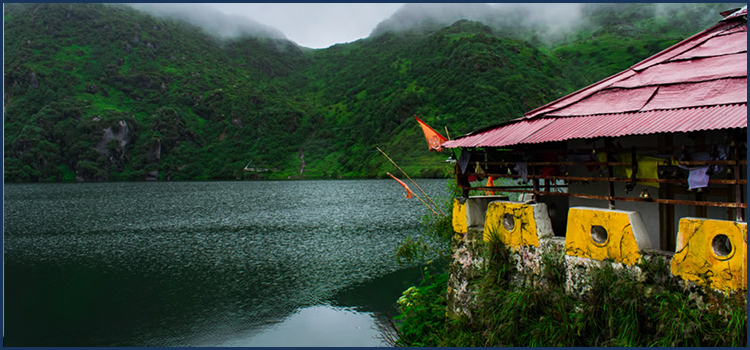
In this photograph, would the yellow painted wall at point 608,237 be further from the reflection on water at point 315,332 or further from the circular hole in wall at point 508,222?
the reflection on water at point 315,332

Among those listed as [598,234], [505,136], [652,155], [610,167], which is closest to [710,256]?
[598,234]

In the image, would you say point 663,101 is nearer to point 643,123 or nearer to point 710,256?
point 643,123

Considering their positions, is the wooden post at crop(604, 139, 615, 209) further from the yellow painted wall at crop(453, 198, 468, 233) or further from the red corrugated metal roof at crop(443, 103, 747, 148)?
the yellow painted wall at crop(453, 198, 468, 233)

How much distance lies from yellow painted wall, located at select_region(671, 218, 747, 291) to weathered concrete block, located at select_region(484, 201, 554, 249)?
10.0 feet

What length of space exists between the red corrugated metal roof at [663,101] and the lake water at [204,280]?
10.5 m

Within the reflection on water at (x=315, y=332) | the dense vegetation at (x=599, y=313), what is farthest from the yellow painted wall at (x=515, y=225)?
the reflection on water at (x=315, y=332)

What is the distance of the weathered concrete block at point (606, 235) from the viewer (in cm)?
959

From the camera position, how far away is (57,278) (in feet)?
87.6

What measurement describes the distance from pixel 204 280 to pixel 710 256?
77.5ft

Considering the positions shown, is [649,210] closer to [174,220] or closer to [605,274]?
Result: [605,274]

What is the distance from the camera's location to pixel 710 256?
8477 mm

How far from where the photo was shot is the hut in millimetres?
8680

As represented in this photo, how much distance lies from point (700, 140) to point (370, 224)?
108 ft

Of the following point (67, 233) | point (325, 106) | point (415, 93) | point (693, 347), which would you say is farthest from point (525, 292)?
point (325, 106)
